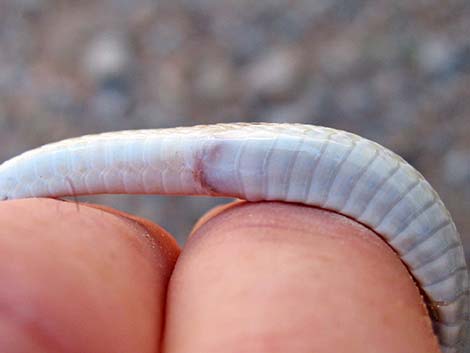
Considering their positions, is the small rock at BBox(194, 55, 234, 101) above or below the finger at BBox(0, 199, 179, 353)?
below

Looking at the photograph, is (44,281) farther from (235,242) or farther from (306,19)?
(306,19)

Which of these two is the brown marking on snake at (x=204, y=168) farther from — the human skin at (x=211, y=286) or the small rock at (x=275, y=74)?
the small rock at (x=275, y=74)

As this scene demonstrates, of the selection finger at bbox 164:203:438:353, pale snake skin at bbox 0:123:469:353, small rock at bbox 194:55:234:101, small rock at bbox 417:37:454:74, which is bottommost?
small rock at bbox 194:55:234:101

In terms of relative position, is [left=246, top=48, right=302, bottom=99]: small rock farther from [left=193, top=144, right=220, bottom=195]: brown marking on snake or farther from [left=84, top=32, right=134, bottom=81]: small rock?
[left=193, top=144, right=220, bottom=195]: brown marking on snake

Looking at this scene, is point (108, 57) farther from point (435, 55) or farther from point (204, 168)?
point (204, 168)

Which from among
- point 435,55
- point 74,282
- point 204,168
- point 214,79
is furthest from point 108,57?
point 74,282

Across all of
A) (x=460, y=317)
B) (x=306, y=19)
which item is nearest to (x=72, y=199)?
(x=460, y=317)

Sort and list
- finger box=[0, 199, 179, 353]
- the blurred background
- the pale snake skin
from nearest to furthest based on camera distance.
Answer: finger box=[0, 199, 179, 353] < the pale snake skin < the blurred background

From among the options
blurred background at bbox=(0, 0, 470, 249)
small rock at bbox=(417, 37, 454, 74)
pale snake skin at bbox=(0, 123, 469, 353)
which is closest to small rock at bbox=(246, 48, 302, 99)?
blurred background at bbox=(0, 0, 470, 249)
